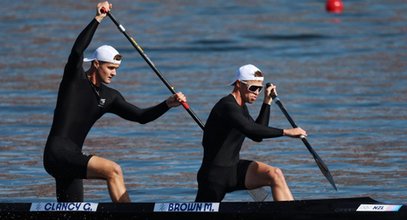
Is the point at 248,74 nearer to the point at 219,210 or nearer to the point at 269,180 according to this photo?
the point at 269,180

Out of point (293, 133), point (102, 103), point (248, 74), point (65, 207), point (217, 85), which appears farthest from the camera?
point (217, 85)

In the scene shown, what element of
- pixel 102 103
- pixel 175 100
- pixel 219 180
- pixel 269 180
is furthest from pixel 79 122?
pixel 269 180

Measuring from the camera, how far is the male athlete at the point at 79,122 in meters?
14.8

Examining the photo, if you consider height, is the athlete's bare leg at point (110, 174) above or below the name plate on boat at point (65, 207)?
above

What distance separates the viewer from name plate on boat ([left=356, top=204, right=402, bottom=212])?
14078 millimetres

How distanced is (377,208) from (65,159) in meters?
3.50

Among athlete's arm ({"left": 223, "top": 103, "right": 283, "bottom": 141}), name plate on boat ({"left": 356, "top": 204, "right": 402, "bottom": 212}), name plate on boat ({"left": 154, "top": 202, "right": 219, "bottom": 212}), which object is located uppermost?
athlete's arm ({"left": 223, "top": 103, "right": 283, "bottom": 141})

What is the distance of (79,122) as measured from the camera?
50.2ft

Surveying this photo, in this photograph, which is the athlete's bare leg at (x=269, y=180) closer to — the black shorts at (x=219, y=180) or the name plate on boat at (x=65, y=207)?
the black shorts at (x=219, y=180)

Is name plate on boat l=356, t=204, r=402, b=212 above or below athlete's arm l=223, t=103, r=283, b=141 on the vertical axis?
below

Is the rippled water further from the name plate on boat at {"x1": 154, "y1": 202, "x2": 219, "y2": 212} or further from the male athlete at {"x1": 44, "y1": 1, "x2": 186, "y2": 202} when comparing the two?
the name plate on boat at {"x1": 154, "y1": 202, "x2": 219, "y2": 212}

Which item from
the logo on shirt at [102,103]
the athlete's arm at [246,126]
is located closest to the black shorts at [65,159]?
the logo on shirt at [102,103]

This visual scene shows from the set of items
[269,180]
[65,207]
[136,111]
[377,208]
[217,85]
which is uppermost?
[136,111]

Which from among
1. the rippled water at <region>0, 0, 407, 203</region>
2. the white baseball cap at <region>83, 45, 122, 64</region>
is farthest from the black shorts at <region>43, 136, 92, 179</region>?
the rippled water at <region>0, 0, 407, 203</region>
